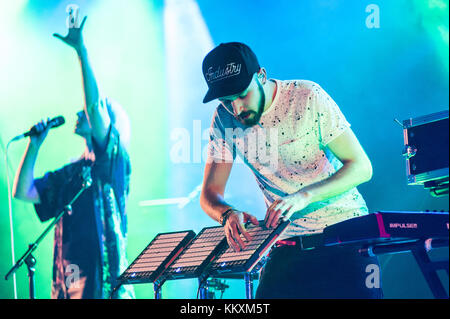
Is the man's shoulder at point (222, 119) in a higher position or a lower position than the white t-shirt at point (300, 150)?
higher

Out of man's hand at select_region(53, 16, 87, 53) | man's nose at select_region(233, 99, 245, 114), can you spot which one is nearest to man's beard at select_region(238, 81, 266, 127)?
man's nose at select_region(233, 99, 245, 114)

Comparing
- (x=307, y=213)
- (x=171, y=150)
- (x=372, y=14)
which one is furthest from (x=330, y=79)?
(x=307, y=213)

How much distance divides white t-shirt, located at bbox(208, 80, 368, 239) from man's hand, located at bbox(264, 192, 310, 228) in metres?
0.26

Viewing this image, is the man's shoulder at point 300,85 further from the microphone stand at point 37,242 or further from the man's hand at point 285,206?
the microphone stand at point 37,242

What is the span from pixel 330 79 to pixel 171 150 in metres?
1.53

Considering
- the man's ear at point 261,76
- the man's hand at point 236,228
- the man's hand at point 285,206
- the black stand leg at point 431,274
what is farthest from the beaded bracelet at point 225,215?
the black stand leg at point 431,274

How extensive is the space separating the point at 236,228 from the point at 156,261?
49 cm

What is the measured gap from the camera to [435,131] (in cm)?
228

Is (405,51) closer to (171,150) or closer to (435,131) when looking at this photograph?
(171,150)

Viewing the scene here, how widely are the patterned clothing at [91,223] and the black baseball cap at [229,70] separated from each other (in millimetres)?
1996

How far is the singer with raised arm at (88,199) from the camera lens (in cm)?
413

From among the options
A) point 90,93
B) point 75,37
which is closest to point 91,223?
point 90,93

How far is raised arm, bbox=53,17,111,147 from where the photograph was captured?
4289mm

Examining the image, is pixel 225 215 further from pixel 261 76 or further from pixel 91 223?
pixel 91 223
